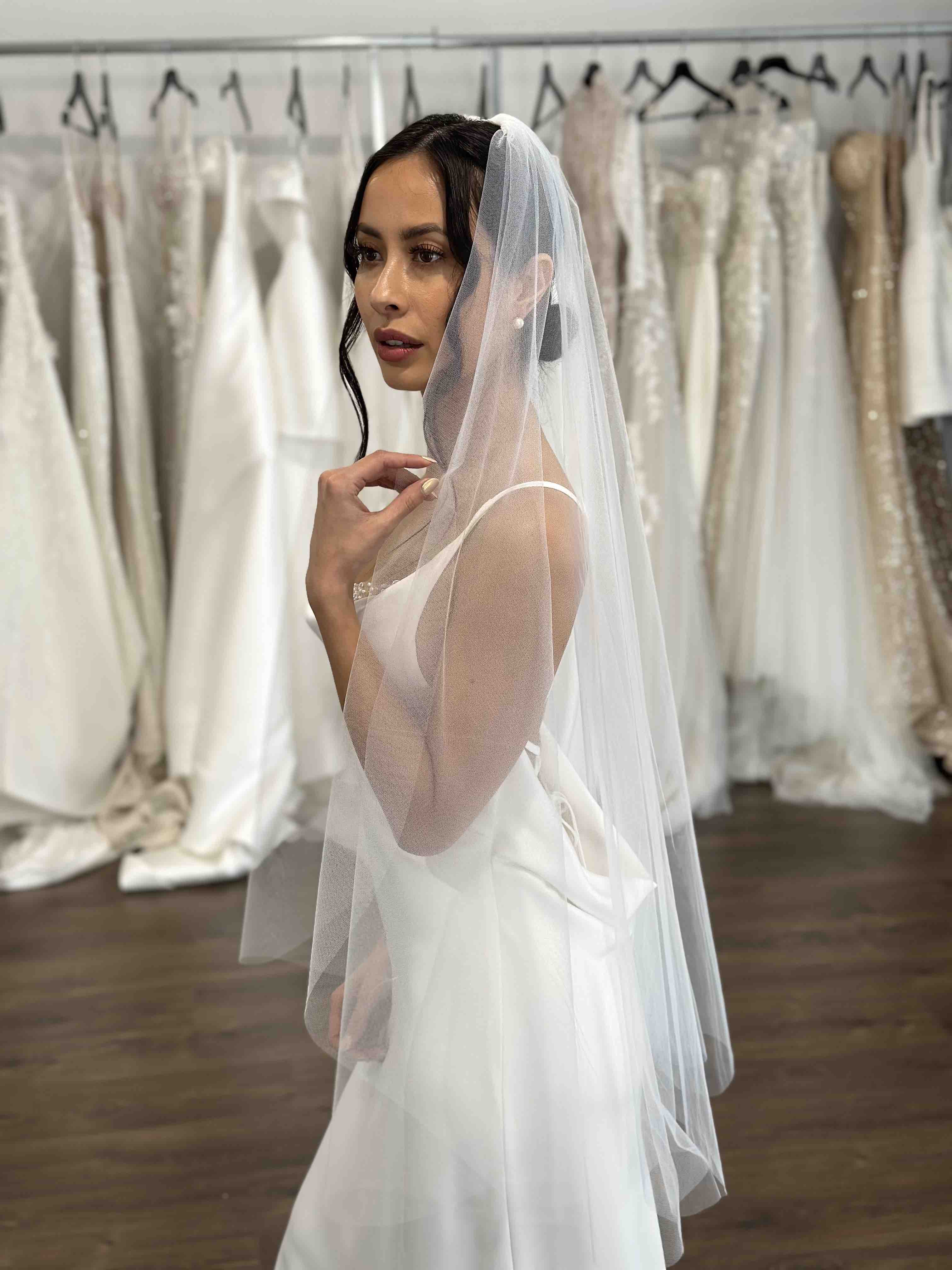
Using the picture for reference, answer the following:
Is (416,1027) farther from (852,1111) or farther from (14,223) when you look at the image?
(14,223)

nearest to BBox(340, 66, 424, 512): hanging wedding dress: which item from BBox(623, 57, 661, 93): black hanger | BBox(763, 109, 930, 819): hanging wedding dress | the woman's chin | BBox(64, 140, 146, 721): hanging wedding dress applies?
BBox(64, 140, 146, 721): hanging wedding dress

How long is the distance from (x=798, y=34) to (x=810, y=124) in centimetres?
23

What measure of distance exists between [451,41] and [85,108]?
1.09 meters

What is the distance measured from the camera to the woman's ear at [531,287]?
1022 mm

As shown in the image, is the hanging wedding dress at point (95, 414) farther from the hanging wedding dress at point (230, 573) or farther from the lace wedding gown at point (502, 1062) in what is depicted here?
the lace wedding gown at point (502, 1062)

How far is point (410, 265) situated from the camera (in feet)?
3.52

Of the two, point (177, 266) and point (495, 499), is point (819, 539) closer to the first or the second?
point (177, 266)

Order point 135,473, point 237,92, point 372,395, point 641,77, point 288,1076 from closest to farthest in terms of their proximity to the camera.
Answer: point 288,1076
point 372,395
point 135,473
point 237,92
point 641,77

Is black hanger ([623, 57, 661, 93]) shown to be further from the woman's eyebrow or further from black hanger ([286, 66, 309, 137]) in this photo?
the woman's eyebrow

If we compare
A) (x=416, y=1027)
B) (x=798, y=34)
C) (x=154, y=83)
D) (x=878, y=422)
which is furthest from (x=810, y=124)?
(x=416, y=1027)

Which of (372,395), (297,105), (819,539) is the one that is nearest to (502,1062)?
(372,395)

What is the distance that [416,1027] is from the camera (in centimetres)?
106

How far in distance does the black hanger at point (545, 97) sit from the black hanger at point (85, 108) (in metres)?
1.20

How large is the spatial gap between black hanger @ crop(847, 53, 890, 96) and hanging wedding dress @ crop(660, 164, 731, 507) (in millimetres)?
575
